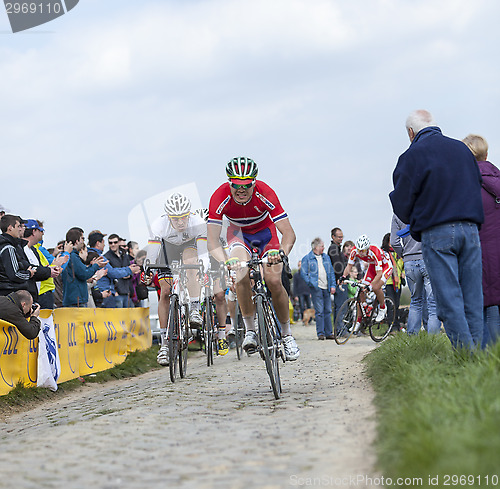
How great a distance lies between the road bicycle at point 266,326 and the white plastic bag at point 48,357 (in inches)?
158

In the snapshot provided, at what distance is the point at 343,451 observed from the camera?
4.92 meters

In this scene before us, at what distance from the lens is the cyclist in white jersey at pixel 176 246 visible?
35.3 ft

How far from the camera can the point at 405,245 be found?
485 inches

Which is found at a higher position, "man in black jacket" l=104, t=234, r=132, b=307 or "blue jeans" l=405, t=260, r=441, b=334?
"man in black jacket" l=104, t=234, r=132, b=307

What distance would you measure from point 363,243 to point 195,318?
22.8 feet

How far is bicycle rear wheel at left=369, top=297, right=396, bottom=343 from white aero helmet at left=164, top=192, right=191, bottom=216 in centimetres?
763

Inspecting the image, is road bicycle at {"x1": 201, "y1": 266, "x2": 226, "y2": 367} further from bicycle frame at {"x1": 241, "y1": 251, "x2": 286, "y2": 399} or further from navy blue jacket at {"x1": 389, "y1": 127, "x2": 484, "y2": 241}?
navy blue jacket at {"x1": 389, "y1": 127, "x2": 484, "y2": 241}

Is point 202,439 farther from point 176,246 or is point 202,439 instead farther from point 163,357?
point 176,246

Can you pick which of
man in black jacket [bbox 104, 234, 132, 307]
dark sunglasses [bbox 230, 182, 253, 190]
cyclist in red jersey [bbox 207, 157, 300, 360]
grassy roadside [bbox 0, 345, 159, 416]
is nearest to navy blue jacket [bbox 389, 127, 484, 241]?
cyclist in red jersey [bbox 207, 157, 300, 360]

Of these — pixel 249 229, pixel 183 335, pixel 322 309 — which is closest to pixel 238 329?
pixel 183 335

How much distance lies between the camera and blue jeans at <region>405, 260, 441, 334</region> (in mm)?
11711

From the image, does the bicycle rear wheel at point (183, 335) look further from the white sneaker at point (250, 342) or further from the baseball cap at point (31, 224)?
the baseball cap at point (31, 224)

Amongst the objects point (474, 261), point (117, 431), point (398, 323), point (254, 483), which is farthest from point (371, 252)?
point (254, 483)

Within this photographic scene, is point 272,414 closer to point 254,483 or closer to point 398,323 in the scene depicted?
point 254,483
